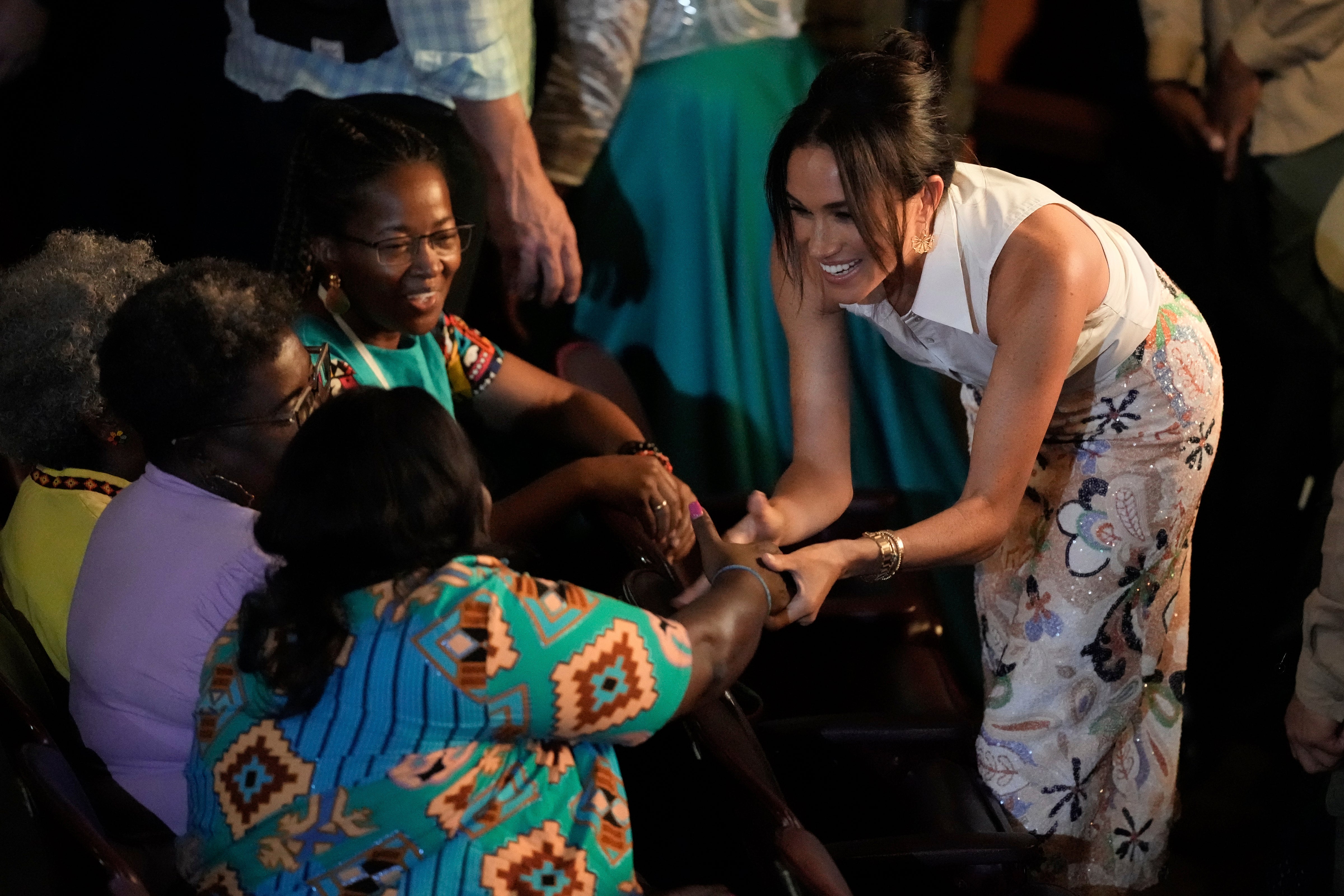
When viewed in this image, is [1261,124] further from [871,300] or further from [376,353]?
[376,353]

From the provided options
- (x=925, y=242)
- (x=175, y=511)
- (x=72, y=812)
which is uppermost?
(x=925, y=242)

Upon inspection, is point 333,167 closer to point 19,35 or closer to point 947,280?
point 19,35

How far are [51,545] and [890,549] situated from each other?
1.08m

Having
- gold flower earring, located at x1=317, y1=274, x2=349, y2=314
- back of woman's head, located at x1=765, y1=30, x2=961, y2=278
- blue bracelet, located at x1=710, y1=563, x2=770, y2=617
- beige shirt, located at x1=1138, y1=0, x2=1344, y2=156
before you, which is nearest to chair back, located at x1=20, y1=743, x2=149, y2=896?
blue bracelet, located at x1=710, y1=563, x2=770, y2=617

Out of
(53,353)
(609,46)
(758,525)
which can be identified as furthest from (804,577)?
(609,46)

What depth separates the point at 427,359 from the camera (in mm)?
2203

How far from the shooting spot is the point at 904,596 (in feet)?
6.78

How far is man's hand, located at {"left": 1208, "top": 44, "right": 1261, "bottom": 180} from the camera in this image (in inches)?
115

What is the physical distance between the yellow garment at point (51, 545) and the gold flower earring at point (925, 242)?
1.09m

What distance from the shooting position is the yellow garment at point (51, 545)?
1.56 metres

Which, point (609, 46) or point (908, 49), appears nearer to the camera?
point (908, 49)

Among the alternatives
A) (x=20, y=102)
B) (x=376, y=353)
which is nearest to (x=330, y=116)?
(x=376, y=353)

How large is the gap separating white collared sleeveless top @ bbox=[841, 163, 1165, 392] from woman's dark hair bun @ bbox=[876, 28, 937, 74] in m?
0.17

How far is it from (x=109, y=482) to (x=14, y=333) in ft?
0.90
